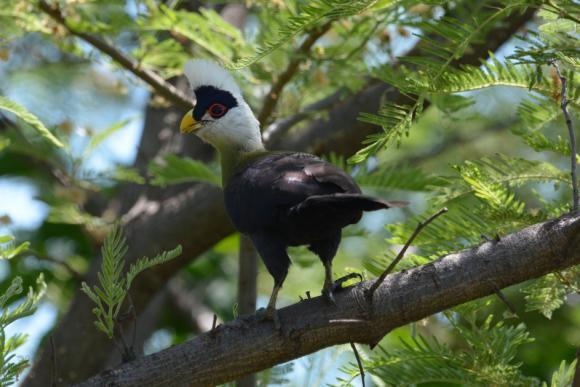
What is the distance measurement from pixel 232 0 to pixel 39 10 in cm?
101

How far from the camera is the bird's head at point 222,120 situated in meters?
4.34

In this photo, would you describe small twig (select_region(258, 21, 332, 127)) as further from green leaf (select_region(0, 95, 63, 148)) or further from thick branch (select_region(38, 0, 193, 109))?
green leaf (select_region(0, 95, 63, 148))

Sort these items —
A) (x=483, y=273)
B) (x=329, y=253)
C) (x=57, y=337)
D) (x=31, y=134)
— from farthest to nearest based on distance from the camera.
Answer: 1. (x=57, y=337)
2. (x=31, y=134)
3. (x=329, y=253)
4. (x=483, y=273)

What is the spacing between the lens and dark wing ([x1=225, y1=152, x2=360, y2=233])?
123 inches

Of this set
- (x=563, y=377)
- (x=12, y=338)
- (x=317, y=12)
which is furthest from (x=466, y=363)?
(x=12, y=338)

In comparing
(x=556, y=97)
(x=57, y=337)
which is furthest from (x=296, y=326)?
(x=57, y=337)

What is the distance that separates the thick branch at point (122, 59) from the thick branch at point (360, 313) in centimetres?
193

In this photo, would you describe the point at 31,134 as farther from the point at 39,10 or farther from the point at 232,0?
the point at 232,0

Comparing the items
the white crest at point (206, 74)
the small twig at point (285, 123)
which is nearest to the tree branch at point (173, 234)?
the small twig at point (285, 123)

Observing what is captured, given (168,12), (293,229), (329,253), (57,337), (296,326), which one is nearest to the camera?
(296,326)

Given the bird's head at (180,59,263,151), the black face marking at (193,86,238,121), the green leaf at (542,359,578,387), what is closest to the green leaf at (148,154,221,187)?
the bird's head at (180,59,263,151)

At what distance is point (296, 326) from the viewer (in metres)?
2.73

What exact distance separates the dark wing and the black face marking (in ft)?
2.73

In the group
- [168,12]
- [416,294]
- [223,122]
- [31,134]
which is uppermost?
[168,12]
